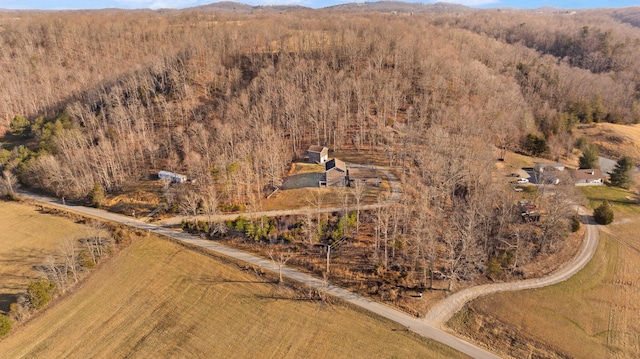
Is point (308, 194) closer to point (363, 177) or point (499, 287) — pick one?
point (363, 177)

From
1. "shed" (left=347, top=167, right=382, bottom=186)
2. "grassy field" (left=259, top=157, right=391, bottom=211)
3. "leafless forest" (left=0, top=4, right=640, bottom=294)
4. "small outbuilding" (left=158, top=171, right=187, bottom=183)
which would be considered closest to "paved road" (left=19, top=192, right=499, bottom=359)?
"leafless forest" (left=0, top=4, right=640, bottom=294)

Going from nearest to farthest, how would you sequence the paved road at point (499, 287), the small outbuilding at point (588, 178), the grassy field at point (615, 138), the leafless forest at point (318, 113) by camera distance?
the paved road at point (499, 287) < the leafless forest at point (318, 113) < the small outbuilding at point (588, 178) < the grassy field at point (615, 138)

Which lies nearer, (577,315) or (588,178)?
(577,315)

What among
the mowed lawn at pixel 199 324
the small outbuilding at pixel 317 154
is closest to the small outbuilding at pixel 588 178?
the small outbuilding at pixel 317 154

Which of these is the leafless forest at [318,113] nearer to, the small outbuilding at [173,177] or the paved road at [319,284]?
the small outbuilding at [173,177]

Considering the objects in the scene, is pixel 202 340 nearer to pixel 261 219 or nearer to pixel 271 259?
pixel 271 259

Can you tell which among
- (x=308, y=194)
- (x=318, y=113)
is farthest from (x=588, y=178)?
(x=318, y=113)

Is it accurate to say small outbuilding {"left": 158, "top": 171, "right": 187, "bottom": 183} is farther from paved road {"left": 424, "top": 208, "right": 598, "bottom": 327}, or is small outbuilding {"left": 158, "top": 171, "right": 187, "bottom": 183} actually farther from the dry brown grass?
paved road {"left": 424, "top": 208, "right": 598, "bottom": 327}

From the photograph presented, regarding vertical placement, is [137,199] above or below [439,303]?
above
